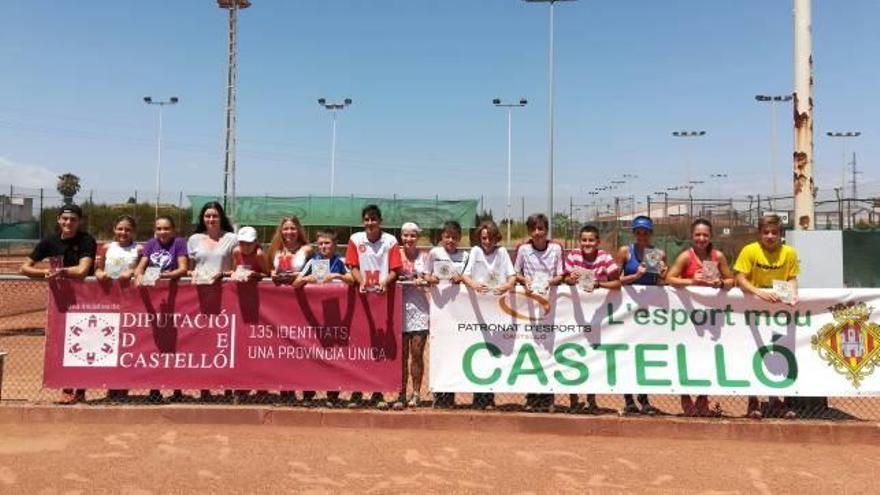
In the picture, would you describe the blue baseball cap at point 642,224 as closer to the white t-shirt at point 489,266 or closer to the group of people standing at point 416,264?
the group of people standing at point 416,264

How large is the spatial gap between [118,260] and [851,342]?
7111 millimetres

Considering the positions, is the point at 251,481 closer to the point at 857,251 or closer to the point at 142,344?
the point at 142,344

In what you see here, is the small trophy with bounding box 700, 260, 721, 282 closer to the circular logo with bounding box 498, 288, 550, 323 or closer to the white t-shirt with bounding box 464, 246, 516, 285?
the circular logo with bounding box 498, 288, 550, 323

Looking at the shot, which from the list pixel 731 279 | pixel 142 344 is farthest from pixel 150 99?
pixel 731 279

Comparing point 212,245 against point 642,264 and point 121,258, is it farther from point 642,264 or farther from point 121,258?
point 642,264

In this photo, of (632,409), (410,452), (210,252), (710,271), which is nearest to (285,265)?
(210,252)

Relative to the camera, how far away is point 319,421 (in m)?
5.89

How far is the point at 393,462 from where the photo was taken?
16.5ft

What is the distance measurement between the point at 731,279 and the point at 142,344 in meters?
5.78

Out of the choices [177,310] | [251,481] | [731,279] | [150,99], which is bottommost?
[251,481]

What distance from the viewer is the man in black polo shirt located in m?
6.10

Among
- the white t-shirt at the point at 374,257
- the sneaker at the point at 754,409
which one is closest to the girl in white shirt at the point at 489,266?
the white t-shirt at the point at 374,257

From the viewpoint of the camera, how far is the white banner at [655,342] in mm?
5875

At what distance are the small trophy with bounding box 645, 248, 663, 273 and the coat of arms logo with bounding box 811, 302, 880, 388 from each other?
1603mm
